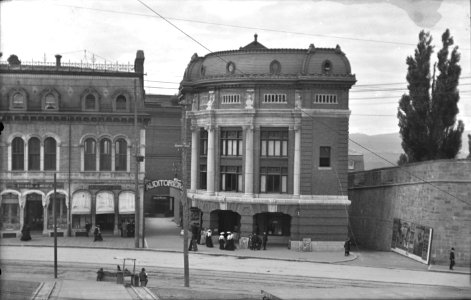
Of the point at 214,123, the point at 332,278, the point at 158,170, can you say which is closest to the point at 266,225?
the point at 214,123

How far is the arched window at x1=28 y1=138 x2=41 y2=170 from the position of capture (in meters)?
53.3

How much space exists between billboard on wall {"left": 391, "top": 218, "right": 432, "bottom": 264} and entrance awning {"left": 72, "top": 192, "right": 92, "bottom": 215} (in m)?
23.7

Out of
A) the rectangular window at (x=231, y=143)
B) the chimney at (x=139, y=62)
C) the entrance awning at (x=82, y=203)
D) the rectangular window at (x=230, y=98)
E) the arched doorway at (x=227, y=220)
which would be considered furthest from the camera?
Result: the chimney at (x=139, y=62)

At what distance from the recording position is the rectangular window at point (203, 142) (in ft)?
178

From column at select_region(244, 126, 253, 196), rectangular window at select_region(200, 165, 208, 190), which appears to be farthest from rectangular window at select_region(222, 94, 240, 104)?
rectangular window at select_region(200, 165, 208, 190)

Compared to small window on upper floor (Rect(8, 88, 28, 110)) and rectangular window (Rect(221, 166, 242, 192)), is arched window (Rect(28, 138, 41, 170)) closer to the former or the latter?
small window on upper floor (Rect(8, 88, 28, 110))

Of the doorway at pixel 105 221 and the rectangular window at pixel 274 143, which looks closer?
the rectangular window at pixel 274 143

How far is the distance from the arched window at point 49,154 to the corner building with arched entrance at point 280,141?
39.9 feet

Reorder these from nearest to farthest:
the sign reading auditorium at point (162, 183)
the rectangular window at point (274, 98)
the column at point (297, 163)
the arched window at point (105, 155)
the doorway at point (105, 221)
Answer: the column at point (297, 163)
the rectangular window at point (274, 98)
the sign reading auditorium at point (162, 183)
the arched window at point (105, 155)
the doorway at point (105, 221)

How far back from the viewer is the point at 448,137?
49344mm

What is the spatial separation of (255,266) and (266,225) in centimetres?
1150

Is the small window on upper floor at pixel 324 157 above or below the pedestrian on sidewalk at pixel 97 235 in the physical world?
above

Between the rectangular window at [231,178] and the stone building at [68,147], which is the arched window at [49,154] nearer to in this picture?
the stone building at [68,147]

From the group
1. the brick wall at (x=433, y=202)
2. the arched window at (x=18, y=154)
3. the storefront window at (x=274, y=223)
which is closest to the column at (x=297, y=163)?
the storefront window at (x=274, y=223)
